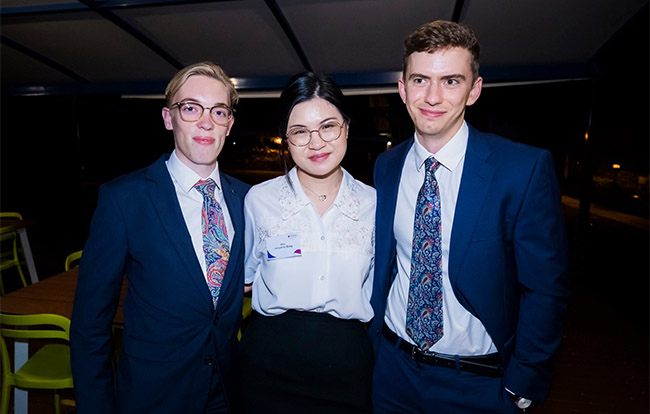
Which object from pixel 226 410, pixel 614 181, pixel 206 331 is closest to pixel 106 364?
pixel 206 331

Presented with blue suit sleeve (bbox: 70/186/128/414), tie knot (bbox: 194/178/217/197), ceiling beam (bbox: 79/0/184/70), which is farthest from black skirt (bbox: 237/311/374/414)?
ceiling beam (bbox: 79/0/184/70)

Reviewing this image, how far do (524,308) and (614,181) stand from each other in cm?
1725

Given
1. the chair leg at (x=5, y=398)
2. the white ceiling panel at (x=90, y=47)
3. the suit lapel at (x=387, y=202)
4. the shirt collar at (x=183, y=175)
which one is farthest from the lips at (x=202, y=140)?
the white ceiling panel at (x=90, y=47)

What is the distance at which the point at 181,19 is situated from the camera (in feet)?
12.4

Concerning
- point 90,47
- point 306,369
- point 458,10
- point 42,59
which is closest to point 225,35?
point 90,47

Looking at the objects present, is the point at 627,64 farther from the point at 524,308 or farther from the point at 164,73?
the point at 164,73

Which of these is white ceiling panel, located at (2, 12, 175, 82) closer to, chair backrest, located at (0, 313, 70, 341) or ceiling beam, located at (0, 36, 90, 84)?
ceiling beam, located at (0, 36, 90, 84)

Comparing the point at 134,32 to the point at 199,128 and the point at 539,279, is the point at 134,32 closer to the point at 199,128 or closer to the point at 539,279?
the point at 199,128

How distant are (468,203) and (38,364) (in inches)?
102

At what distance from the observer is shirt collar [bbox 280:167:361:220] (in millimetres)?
1522

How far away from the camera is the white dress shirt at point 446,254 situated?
132cm

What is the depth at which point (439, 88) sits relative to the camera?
128cm

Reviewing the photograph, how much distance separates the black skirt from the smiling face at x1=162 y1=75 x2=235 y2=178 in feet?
2.40

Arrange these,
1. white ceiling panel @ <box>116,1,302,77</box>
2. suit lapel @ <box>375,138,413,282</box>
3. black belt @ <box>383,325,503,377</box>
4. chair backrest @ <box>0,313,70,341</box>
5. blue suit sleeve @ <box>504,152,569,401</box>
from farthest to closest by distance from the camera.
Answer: white ceiling panel @ <box>116,1,302,77</box> < chair backrest @ <box>0,313,70,341</box> < suit lapel @ <box>375,138,413,282</box> < black belt @ <box>383,325,503,377</box> < blue suit sleeve @ <box>504,152,569,401</box>
